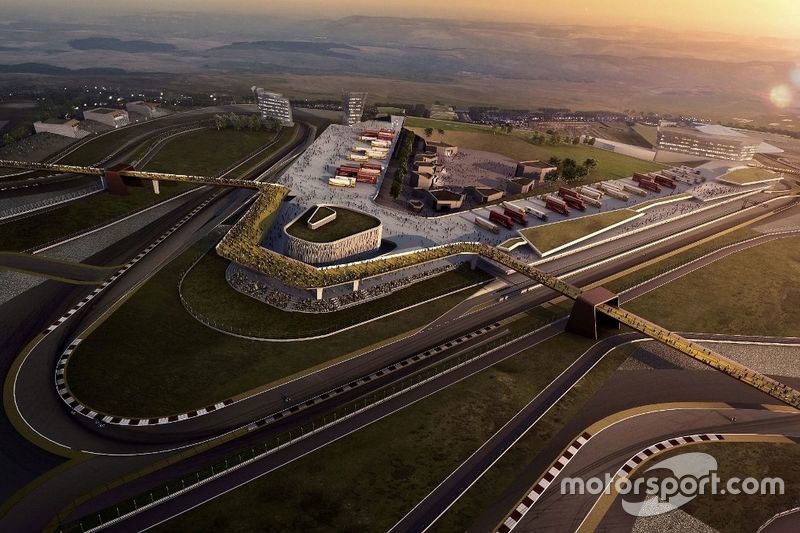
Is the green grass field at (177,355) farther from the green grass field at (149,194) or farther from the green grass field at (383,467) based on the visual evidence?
the green grass field at (149,194)

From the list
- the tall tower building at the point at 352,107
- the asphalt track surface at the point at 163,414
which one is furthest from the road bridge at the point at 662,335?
the tall tower building at the point at 352,107

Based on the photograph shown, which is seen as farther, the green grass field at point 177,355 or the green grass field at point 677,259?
the green grass field at point 677,259

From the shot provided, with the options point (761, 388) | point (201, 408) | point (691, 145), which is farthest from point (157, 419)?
point (691, 145)

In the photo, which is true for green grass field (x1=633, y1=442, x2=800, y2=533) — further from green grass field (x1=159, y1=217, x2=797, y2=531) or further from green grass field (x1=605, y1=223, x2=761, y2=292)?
green grass field (x1=605, y1=223, x2=761, y2=292)

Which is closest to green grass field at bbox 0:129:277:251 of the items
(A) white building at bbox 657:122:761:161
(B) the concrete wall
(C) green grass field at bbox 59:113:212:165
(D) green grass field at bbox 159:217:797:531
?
(C) green grass field at bbox 59:113:212:165

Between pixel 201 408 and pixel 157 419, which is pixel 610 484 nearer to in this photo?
pixel 201 408

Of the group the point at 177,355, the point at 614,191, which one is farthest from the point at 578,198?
the point at 177,355
